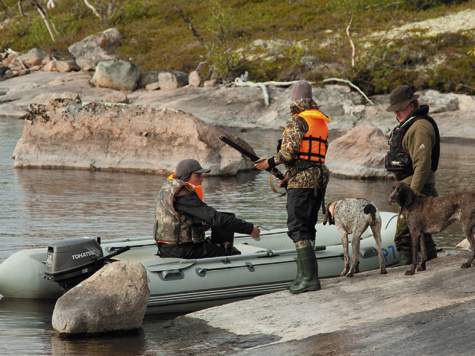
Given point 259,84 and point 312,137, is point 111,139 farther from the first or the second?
point 259,84

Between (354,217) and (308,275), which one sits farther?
(354,217)

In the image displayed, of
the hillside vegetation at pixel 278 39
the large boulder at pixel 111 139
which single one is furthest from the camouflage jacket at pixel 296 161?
the hillside vegetation at pixel 278 39

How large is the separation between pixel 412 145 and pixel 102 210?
7.17 meters

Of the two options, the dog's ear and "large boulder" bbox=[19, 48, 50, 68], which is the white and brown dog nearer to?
the dog's ear

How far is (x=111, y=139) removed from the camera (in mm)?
16219

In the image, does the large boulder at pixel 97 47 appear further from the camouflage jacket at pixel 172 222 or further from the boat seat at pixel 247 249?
the camouflage jacket at pixel 172 222

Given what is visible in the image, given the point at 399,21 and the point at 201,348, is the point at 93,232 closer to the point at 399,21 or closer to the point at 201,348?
the point at 201,348

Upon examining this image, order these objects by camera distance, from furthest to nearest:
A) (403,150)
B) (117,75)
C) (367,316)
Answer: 1. (117,75)
2. (403,150)
3. (367,316)

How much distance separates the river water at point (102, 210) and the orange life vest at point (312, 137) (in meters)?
2.00

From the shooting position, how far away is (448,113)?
25344 mm

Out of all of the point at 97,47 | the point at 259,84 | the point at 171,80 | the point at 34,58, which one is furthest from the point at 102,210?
the point at 34,58

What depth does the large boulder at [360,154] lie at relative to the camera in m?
15.8

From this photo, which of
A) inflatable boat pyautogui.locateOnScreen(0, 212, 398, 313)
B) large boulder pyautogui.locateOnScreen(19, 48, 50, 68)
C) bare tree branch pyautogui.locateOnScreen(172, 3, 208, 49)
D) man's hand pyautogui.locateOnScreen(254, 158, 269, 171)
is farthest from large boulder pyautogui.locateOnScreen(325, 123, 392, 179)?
large boulder pyautogui.locateOnScreen(19, 48, 50, 68)

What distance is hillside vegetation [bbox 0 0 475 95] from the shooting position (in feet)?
97.2
